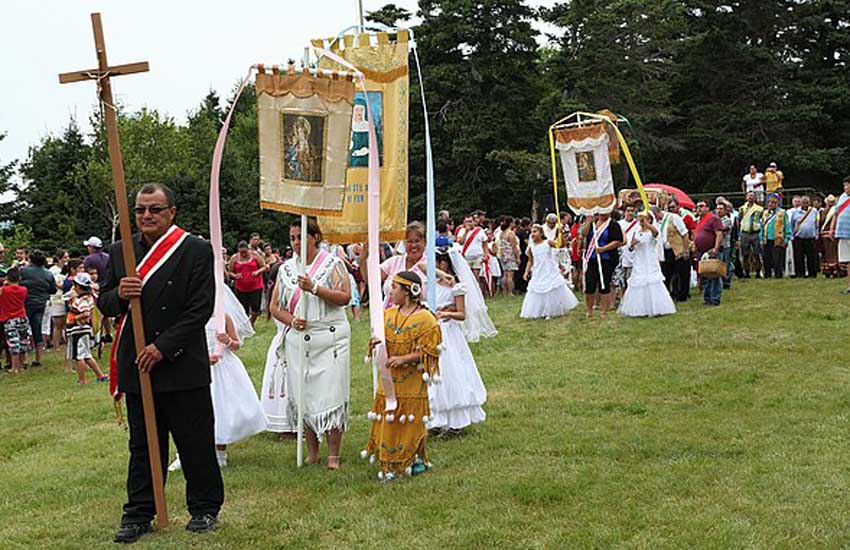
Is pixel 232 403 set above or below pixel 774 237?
below

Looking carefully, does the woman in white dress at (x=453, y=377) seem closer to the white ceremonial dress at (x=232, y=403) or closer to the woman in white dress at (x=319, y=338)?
the woman in white dress at (x=319, y=338)

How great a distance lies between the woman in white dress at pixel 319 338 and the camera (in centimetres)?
769

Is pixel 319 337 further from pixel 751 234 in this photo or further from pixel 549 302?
pixel 751 234

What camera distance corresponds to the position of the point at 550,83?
43.3 metres

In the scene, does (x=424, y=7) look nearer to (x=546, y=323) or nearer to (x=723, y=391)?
(x=546, y=323)

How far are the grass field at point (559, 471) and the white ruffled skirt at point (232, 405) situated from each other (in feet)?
1.08

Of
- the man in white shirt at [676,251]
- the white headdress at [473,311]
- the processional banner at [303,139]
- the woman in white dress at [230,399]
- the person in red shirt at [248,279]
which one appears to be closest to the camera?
the processional banner at [303,139]

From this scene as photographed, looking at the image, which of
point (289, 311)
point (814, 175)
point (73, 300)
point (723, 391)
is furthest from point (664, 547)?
point (814, 175)

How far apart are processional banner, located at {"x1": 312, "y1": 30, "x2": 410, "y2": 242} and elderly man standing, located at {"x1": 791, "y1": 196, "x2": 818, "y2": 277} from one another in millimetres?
13677

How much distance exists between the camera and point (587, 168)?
1655 centimetres

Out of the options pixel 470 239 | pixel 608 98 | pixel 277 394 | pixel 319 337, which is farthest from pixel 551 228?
pixel 608 98

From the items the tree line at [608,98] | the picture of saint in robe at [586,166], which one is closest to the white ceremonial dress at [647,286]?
the picture of saint in robe at [586,166]

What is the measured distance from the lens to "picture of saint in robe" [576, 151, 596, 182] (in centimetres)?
1647

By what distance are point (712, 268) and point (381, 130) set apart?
Result: 8.93 metres
